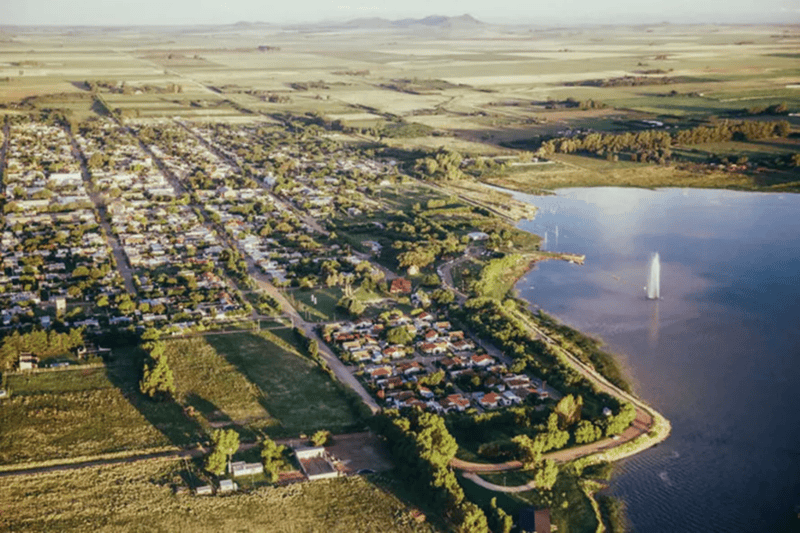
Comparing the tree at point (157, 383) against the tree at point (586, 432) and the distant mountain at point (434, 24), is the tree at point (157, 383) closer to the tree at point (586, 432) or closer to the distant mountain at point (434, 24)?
the tree at point (586, 432)

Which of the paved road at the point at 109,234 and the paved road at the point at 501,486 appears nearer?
the paved road at the point at 501,486

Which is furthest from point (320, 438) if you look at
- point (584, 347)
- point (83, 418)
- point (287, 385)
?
point (584, 347)

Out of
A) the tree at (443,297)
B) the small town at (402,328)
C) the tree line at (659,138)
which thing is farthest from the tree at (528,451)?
the tree line at (659,138)

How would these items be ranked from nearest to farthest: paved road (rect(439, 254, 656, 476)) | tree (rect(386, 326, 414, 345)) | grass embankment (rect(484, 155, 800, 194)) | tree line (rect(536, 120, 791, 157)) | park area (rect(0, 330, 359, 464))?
paved road (rect(439, 254, 656, 476))
park area (rect(0, 330, 359, 464))
tree (rect(386, 326, 414, 345))
grass embankment (rect(484, 155, 800, 194))
tree line (rect(536, 120, 791, 157))

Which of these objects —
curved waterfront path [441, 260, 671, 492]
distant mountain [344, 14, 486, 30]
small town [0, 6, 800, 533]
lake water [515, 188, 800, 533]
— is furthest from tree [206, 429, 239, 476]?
distant mountain [344, 14, 486, 30]

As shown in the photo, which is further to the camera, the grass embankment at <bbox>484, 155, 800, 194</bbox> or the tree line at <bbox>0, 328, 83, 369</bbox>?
the grass embankment at <bbox>484, 155, 800, 194</bbox>

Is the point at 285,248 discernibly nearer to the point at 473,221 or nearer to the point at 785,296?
the point at 473,221

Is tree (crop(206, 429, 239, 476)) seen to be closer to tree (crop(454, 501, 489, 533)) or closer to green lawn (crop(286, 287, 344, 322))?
tree (crop(454, 501, 489, 533))

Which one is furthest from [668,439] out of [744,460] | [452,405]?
[452,405]
